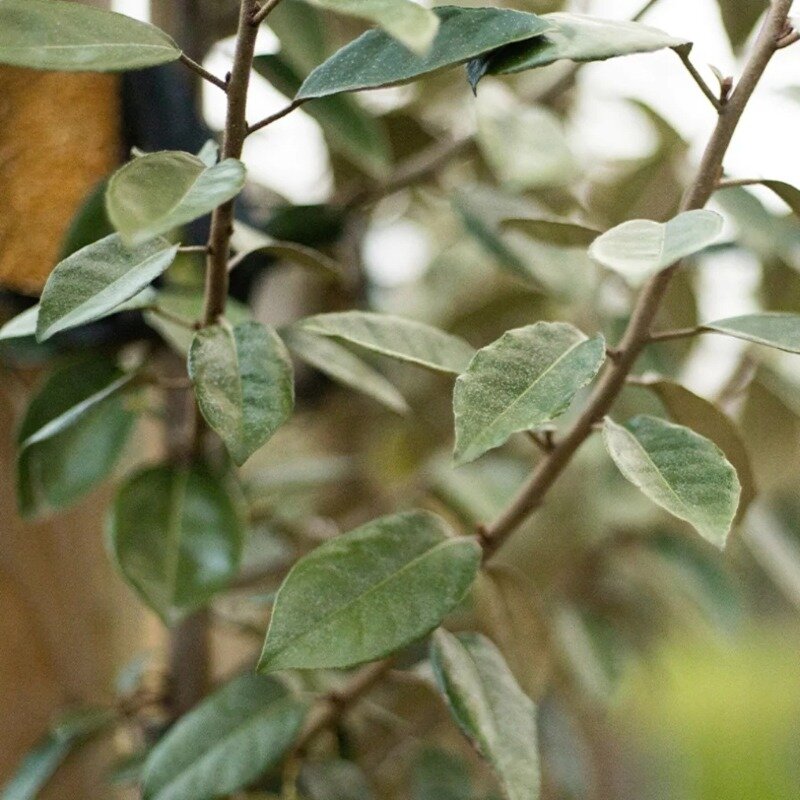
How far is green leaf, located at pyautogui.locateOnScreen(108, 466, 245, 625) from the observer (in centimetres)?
53

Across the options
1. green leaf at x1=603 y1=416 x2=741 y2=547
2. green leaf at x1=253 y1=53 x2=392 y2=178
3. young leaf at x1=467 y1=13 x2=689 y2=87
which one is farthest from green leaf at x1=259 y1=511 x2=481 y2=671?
green leaf at x1=253 y1=53 x2=392 y2=178

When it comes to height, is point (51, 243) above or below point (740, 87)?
below

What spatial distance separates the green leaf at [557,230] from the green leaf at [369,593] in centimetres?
16

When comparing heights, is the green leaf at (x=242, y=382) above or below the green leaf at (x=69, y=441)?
above

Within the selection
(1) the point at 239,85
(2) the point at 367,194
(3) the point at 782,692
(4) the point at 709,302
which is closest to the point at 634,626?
(4) the point at 709,302

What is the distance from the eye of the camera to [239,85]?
0.34 metres

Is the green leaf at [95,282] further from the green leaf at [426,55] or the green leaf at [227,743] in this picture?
the green leaf at [227,743]

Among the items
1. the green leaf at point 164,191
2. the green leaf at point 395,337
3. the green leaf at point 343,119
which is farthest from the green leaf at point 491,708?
the green leaf at point 343,119

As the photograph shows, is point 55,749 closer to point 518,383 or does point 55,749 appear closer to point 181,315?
point 181,315

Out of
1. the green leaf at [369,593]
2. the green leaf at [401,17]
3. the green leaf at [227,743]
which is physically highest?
the green leaf at [401,17]

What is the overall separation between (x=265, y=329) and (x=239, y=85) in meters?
0.11

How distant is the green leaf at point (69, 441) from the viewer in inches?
21.2

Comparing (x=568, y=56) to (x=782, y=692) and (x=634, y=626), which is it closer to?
(x=634, y=626)

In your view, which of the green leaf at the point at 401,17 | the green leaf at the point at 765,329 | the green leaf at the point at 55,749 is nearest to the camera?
the green leaf at the point at 401,17
